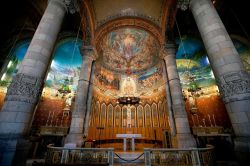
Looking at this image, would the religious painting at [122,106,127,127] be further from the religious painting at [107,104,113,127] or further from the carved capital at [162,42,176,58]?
the carved capital at [162,42,176,58]

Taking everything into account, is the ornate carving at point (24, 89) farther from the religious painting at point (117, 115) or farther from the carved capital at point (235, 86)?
the religious painting at point (117, 115)

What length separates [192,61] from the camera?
13109 mm

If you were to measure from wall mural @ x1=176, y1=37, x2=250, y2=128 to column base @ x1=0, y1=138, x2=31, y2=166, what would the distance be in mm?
9896

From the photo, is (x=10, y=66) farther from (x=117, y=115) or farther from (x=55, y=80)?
(x=117, y=115)

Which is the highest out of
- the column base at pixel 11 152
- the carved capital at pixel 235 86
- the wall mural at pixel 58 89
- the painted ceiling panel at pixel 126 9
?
the painted ceiling panel at pixel 126 9

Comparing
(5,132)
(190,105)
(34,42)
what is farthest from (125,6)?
(5,132)

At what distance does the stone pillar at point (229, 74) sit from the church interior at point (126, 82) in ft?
0.08

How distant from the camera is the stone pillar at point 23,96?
346 centimetres

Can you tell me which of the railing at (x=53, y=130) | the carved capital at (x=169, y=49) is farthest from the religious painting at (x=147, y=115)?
the railing at (x=53, y=130)

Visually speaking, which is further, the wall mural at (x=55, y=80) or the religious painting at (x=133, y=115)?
the religious painting at (x=133, y=115)

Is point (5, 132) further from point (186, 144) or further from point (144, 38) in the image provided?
point (144, 38)

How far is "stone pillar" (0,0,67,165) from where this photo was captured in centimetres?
346

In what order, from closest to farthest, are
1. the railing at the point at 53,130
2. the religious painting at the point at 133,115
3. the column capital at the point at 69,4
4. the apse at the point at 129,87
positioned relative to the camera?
the column capital at the point at 69,4 → the railing at the point at 53,130 → the apse at the point at 129,87 → the religious painting at the point at 133,115

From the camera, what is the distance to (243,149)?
329cm
